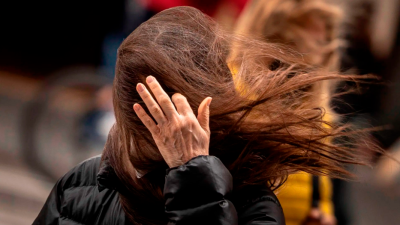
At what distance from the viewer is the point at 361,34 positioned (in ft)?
16.5

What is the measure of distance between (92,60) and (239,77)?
6.07 metres

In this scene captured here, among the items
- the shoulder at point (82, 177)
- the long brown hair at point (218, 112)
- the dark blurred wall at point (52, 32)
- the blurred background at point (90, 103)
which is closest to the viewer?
the long brown hair at point (218, 112)

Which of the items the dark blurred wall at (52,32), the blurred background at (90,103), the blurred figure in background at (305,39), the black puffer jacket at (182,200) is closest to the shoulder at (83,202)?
the black puffer jacket at (182,200)

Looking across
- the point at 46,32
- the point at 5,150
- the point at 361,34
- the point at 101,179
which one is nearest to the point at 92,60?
the point at 46,32

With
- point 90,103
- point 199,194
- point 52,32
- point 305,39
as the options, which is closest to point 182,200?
point 199,194

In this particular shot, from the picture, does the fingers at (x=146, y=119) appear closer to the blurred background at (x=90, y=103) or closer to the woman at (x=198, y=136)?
the woman at (x=198, y=136)

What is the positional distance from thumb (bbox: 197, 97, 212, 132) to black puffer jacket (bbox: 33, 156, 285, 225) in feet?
0.29

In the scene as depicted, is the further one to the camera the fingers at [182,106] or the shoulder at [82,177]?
the shoulder at [82,177]

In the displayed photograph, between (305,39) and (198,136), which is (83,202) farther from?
(305,39)

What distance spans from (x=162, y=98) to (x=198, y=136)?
137 millimetres

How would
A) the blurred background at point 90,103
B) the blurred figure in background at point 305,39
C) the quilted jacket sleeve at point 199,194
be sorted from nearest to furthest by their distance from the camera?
the quilted jacket sleeve at point 199,194, the blurred figure in background at point 305,39, the blurred background at point 90,103

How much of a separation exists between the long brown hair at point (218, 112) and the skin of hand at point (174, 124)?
0.23 feet

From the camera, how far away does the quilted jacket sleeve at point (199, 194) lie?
1.46 metres

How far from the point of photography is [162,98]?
4.86 ft
